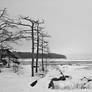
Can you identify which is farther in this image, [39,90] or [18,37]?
Result: [18,37]

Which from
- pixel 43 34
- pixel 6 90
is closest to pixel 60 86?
pixel 6 90

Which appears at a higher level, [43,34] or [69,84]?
[43,34]

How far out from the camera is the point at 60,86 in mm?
8594

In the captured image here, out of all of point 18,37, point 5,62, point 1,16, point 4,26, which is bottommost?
point 5,62

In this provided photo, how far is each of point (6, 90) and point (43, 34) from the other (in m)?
17.5

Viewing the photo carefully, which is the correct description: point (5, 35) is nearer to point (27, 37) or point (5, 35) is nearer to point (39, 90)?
point (27, 37)

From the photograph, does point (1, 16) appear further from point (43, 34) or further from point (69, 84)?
point (69, 84)

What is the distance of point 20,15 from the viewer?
59.7 feet

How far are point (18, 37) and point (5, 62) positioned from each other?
8669 millimetres

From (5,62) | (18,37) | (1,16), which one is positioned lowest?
(5,62)

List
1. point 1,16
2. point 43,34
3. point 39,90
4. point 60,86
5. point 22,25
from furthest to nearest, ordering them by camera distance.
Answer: point 43,34 → point 22,25 → point 1,16 → point 60,86 → point 39,90

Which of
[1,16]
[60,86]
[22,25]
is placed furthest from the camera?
[22,25]

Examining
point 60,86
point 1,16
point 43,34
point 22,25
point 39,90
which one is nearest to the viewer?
point 39,90

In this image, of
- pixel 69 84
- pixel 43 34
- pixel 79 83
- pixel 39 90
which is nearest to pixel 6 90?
pixel 39 90
